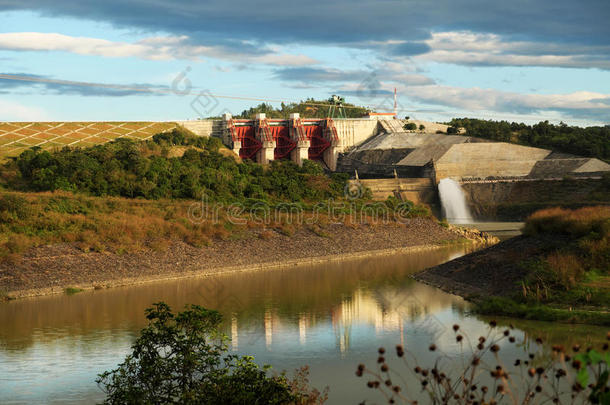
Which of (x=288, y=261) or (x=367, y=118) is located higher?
(x=367, y=118)

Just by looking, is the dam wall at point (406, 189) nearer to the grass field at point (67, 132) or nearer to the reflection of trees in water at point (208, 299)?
the grass field at point (67, 132)

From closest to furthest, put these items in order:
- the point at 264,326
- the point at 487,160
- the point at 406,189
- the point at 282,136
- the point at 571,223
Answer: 1. the point at 264,326
2. the point at 571,223
3. the point at 406,189
4. the point at 487,160
5. the point at 282,136

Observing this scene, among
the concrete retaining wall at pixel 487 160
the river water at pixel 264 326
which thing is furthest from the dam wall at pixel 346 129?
the river water at pixel 264 326

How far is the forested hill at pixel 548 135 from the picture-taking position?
305 ft

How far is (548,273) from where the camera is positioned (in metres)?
33.4

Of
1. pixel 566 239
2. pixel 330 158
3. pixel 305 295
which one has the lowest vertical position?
pixel 305 295

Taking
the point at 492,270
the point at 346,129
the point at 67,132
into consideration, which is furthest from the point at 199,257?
the point at 346,129

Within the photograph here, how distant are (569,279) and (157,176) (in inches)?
1713

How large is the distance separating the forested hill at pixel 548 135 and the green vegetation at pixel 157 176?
3299cm

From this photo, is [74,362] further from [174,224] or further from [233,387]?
[174,224]

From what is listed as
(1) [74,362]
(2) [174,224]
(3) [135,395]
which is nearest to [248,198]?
(2) [174,224]

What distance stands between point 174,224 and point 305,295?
17.2m

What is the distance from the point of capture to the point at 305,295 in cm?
4094

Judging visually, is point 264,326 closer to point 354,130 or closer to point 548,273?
point 548,273
